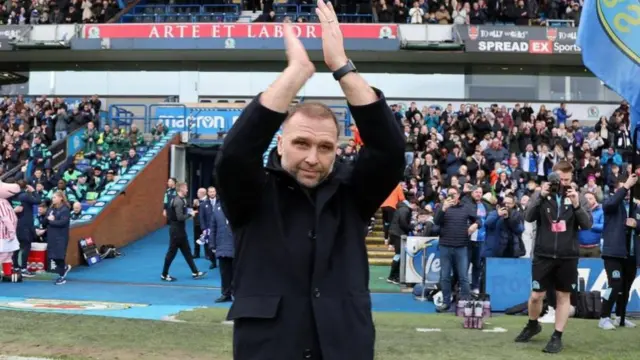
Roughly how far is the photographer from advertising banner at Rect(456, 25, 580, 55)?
16705mm

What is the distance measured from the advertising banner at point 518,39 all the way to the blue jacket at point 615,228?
19.6m

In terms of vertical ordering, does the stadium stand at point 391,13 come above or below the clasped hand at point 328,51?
above

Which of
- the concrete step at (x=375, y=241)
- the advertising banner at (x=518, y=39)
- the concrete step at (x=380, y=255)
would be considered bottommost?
the concrete step at (x=380, y=255)

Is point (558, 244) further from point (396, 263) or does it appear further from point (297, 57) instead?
point (396, 263)

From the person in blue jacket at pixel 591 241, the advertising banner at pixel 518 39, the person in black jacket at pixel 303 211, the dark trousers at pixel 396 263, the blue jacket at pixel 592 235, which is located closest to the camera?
the person in black jacket at pixel 303 211

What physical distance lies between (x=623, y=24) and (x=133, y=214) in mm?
15884

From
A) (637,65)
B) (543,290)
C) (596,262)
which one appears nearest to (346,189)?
(543,290)

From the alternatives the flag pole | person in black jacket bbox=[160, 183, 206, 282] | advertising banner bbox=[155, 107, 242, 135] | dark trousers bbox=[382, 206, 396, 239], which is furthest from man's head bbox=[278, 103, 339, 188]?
advertising banner bbox=[155, 107, 242, 135]

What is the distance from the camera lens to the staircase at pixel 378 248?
17578 mm

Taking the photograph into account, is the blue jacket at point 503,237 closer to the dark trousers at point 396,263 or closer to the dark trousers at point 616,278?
the dark trousers at point 396,263

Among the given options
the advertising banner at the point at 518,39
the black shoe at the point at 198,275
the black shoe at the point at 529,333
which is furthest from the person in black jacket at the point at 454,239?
the advertising banner at the point at 518,39

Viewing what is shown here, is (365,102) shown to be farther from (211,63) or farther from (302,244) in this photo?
(211,63)

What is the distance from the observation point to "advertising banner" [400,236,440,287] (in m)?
13.8

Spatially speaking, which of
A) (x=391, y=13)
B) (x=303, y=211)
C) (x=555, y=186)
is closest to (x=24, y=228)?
(x=555, y=186)
